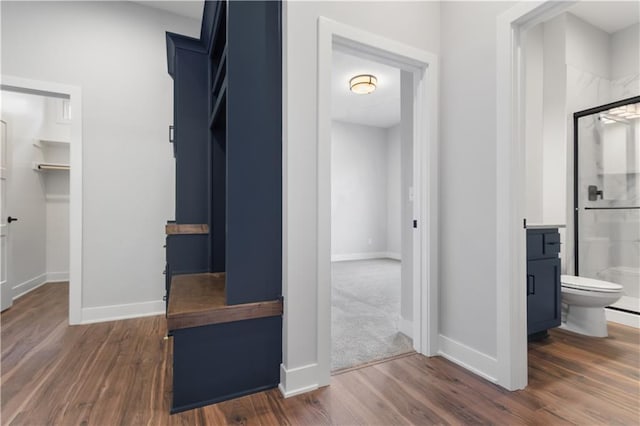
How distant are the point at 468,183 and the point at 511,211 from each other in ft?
1.08

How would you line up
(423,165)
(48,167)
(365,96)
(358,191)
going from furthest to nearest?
1. (358,191)
2. (365,96)
3. (48,167)
4. (423,165)

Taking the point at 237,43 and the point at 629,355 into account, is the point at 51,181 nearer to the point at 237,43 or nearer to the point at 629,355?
the point at 237,43

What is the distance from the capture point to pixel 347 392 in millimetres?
1639

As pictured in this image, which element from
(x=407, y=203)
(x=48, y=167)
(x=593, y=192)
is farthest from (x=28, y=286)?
(x=593, y=192)

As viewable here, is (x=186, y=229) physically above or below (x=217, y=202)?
below

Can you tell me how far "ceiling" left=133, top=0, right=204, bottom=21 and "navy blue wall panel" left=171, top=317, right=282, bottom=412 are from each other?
306 centimetres

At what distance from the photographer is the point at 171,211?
3082 millimetres

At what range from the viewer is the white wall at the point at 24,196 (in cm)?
336

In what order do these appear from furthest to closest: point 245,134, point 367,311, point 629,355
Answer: point 367,311, point 629,355, point 245,134

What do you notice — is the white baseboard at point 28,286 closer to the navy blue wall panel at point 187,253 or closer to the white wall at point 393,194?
the navy blue wall panel at point 187,253

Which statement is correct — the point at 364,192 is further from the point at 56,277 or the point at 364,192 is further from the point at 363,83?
the point at 56,277

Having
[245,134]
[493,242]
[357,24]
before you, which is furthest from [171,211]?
[493,242]

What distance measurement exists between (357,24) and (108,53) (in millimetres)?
2476

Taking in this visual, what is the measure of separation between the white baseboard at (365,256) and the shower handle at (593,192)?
151 inches
